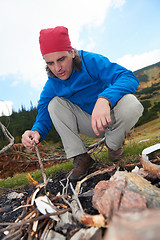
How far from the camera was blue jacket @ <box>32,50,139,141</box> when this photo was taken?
2.67 meters

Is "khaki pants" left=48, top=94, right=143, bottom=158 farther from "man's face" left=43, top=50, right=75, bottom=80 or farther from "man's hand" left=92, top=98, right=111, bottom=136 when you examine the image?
"man's hand" left=92, top=98, right=111, bottom=136

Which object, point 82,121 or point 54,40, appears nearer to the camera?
point 54,40

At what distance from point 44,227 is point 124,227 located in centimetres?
100

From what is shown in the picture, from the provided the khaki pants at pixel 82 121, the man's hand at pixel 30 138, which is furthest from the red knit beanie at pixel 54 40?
the man's hand at pixel 30 138

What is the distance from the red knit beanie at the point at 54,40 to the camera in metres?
2.68

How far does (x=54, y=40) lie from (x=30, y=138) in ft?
5.07

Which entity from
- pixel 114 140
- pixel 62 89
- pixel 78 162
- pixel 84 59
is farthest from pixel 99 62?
pixel 78 162

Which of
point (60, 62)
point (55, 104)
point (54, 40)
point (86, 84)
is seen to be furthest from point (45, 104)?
point (54, 40)

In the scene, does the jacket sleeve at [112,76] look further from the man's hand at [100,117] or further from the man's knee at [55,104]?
the man's knee at [55,104]

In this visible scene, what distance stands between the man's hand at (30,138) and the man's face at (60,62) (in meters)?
1.05

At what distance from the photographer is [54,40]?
2.68 m

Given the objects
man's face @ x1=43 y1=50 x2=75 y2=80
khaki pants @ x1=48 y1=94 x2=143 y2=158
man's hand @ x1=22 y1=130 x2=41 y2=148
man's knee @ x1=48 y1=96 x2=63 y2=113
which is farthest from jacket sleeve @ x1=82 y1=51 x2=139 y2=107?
man's hand @ x1=22 y1=130 x2=41 y2=148

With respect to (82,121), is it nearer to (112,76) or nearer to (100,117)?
(112,76)

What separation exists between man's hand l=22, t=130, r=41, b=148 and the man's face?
1047 millimetres
